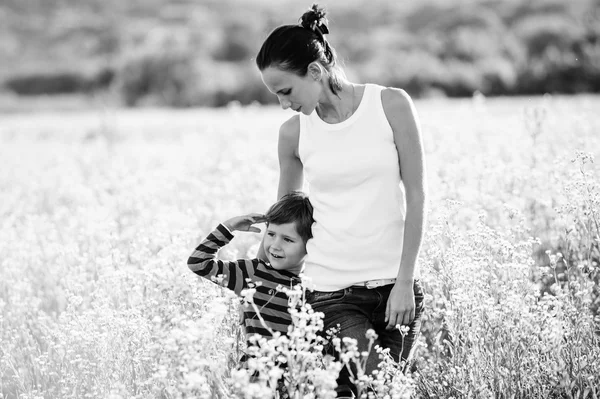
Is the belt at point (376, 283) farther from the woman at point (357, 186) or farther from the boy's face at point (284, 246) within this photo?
the boy's face at point (284, 246)

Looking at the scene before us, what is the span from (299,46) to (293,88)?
20 cm

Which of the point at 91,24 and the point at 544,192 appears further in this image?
the point at 91,24

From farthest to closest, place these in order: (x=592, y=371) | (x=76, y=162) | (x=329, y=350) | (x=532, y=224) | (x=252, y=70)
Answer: (x=252, y=70), (x=76, y=162), (x=532, y=224), (x=329, y=350), (x=592, y=371)

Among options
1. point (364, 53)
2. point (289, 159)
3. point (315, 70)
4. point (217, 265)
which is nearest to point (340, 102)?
point (315, 70)

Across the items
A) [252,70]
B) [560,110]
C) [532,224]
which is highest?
[252,70]

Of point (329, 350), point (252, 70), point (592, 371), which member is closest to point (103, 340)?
point (329, 350)

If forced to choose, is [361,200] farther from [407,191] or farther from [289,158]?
[289,158]

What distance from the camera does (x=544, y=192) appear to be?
19.6 feet

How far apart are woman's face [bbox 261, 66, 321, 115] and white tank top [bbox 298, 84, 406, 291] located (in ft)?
0.67

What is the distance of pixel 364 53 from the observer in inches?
2142

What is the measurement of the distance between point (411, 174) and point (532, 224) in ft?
7.61

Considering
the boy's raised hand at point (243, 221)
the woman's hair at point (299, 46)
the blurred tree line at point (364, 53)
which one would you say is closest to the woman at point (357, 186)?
the woman's hair at point (299, 46)

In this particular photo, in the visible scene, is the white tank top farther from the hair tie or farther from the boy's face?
the hair tie

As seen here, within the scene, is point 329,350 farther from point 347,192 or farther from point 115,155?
point 115,155
